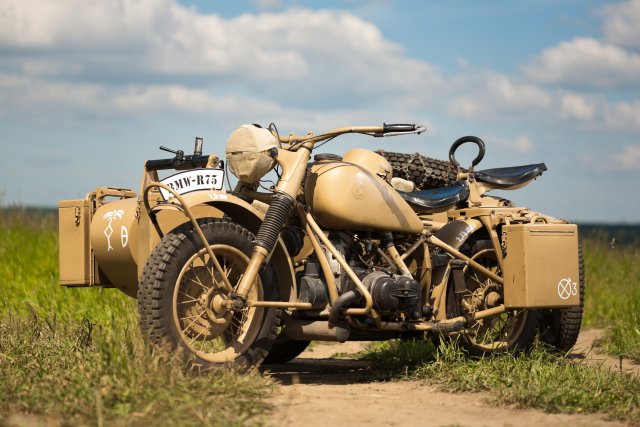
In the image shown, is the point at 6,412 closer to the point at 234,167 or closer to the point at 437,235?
the point at 234,167

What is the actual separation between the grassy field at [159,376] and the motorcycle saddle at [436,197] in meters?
1.08

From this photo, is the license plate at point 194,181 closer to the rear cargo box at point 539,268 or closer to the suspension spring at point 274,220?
the suspension spring at point 274,220

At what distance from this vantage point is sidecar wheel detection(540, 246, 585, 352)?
830 centimetres

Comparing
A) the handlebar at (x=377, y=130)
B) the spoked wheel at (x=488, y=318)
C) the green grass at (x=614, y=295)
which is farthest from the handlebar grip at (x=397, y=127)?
the green grass at (x=614, y=295)

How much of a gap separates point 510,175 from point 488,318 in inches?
50.8

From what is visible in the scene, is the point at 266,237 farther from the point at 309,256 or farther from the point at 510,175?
the point at 510,175

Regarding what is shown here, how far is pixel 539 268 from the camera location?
7.59 m

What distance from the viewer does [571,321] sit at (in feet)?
27.3

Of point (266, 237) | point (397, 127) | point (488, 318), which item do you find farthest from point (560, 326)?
point (266, 237)

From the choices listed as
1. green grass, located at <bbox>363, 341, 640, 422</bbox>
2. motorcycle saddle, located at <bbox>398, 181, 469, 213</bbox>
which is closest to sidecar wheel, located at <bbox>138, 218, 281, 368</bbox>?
green grass, located at <bbox>363, 341, 640, 422</bbox>

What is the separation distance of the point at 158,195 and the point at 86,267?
1011mm

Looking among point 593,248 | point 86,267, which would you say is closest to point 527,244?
point 86,267

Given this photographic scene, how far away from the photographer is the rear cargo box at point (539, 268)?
7.55 m

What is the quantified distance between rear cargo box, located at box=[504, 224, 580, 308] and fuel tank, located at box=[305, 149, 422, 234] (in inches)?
34.5
